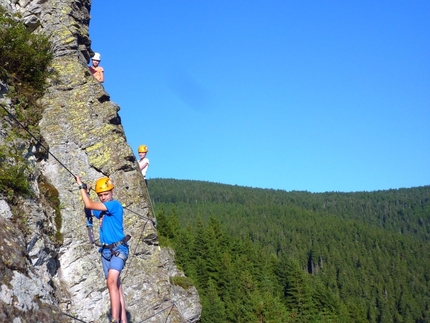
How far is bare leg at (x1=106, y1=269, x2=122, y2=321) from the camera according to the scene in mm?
8047

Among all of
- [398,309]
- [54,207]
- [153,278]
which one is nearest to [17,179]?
[54,207]

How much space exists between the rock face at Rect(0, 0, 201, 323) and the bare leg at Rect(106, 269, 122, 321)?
890 mm

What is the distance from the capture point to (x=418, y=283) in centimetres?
14900

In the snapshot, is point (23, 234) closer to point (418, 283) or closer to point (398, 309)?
point (398, 309)

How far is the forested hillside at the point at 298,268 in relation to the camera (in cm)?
5956

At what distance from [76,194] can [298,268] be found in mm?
67603

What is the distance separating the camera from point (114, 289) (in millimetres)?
8062

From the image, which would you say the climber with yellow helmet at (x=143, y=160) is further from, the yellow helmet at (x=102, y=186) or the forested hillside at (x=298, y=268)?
the forested hillside at (x=298, y=268)

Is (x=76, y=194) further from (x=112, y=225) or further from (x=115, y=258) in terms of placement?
(x=115, y=258)

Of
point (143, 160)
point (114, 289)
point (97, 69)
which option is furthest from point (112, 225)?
point (97, 69)

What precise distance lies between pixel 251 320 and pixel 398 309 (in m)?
98.0

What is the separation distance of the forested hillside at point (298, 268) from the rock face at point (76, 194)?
100.0 feet

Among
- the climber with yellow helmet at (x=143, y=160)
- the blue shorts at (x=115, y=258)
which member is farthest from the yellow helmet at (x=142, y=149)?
the blue shorts at (x=115, y=258)

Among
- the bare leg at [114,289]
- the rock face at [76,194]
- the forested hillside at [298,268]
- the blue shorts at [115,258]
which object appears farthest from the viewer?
the forested hillside at [298,268]
